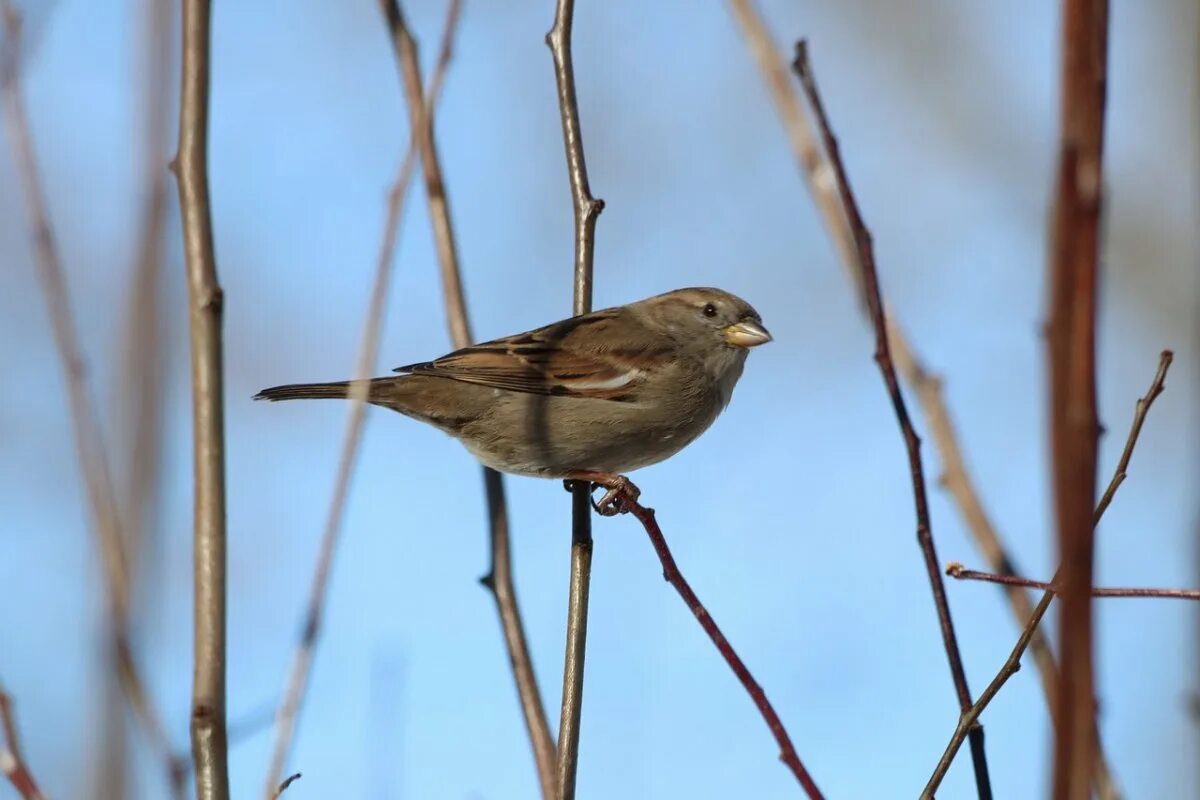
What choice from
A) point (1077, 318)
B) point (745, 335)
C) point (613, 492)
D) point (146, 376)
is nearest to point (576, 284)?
point (613, 492)

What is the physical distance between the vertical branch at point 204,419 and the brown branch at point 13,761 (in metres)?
0.26

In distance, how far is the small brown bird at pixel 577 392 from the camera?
3.77 meters

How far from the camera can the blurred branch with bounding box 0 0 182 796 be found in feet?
5.97

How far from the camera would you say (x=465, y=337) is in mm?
3109

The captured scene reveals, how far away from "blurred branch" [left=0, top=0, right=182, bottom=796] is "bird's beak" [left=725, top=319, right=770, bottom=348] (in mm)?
2397

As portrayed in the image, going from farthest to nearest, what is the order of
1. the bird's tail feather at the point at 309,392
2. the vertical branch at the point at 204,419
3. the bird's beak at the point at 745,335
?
the bird's beak at the point at 745,335 < the bird's tail feather at the point at 309,392 < the vertical branch at the point at 204,419

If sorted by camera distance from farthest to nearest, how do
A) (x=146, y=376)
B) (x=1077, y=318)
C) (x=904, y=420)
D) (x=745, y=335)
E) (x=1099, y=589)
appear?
(x=745, y=335) < (x=904, y=420) < (x=146, y=376) < (x=1099, y=589) < (x=1077, y=318)

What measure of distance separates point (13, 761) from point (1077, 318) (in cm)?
146

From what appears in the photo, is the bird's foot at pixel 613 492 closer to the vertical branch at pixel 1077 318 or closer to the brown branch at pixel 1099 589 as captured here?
the brown branch at pixel 1099 589

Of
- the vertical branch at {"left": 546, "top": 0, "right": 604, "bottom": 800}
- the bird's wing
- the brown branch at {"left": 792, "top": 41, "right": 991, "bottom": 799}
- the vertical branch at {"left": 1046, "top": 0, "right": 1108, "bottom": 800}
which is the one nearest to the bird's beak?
the bird's wing

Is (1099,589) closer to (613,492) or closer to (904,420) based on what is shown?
(904,420)

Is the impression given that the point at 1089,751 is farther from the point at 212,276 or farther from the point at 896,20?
the point at 896,20

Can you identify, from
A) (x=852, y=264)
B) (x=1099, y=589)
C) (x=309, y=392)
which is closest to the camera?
(x=1099, y=589)

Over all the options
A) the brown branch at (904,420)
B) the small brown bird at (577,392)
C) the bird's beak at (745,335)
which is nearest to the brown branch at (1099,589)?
the brown branch at (904,420)
